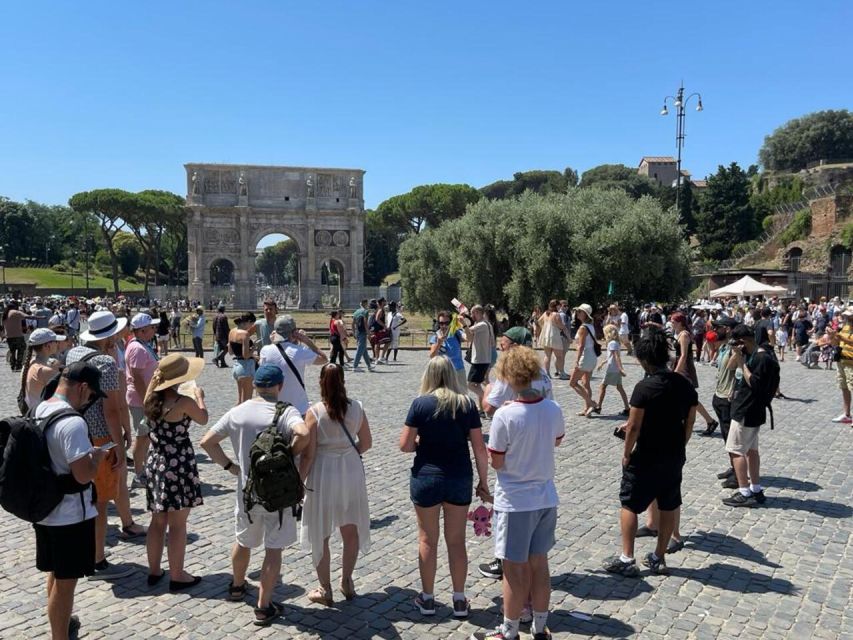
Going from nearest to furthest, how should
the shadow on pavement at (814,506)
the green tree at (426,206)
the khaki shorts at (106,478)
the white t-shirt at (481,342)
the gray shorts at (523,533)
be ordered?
1. the gray shorts at (523,533)
2. the khaki shorts at (106,478)
3. the shadow on pavement at (814,506)
4. the white t-shirt at (481,342)
5. the green tree at (426,206)

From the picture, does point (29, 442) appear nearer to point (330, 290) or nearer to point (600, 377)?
point (600, 377)

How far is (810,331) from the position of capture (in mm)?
21125

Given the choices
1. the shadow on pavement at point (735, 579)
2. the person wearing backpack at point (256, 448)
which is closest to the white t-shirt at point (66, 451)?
the person wearing backpack at point (256, 448)

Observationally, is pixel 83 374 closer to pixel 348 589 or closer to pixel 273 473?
pixel 273 473

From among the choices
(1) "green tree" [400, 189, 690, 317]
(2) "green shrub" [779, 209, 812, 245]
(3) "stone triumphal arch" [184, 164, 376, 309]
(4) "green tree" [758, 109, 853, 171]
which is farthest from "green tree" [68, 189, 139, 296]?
(4) "green tree" [758, 109, 853, 171]

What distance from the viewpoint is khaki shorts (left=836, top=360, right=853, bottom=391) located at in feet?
32.8

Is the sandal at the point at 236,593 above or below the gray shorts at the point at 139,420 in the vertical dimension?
below

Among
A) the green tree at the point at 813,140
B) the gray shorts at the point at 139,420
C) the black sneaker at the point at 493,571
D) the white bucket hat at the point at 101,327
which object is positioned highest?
the green tree at the point at 813,140

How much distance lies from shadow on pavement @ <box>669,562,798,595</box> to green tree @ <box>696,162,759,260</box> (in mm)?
58008

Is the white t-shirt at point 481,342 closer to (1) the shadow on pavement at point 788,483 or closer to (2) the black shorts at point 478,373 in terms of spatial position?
(2) the black shorts at point 478,373

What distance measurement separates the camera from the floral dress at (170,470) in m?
4.55

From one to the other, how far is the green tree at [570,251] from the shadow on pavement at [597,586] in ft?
69.3

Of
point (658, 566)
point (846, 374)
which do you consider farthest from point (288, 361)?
point (846, 374)

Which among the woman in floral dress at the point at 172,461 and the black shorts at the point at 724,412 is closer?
the woman in floral dress at the point at 172,461
